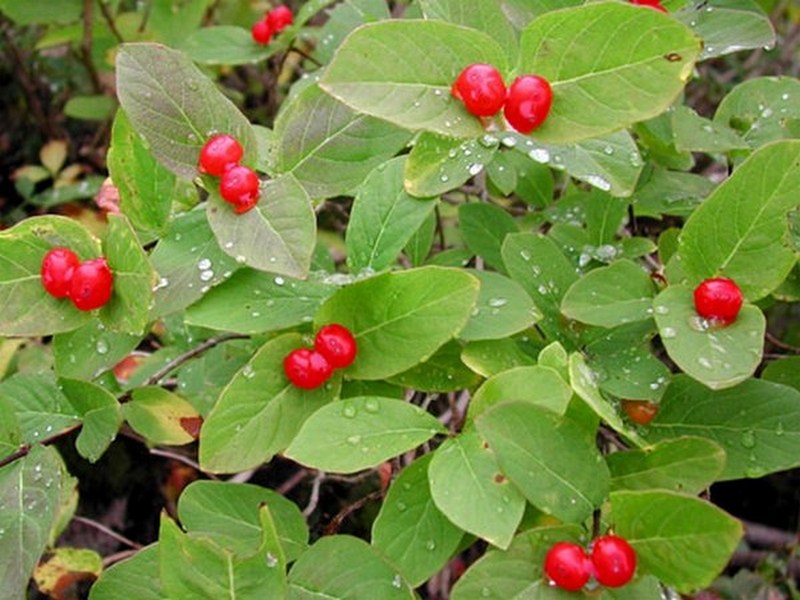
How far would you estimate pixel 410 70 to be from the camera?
0.91 meters

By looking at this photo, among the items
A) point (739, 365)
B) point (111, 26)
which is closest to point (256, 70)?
point (111, 26)

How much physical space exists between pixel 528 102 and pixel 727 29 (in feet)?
1.40

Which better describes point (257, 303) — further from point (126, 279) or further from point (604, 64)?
point (604, 64)

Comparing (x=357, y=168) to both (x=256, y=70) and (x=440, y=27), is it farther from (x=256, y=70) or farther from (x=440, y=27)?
(x=256, y=70)

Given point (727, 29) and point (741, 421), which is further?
point (727, 29)

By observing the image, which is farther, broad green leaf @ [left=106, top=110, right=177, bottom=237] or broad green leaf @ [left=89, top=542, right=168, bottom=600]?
broad green leaf @ [left=106, top=110, right=177, bottom=237]

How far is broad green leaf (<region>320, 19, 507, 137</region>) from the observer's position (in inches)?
34.6

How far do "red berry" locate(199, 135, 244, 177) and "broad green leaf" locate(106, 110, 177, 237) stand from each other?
9cm

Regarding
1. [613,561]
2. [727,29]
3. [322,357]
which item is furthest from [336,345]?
[727,29]

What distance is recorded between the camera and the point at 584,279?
1.01m

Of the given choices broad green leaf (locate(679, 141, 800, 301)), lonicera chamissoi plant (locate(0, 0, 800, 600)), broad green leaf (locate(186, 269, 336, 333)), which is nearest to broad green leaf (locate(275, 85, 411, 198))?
lonicera chamissoi plant (locate(0, 0, 800, 600))

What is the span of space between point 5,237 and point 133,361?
2.64 feet

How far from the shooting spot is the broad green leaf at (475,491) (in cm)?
83

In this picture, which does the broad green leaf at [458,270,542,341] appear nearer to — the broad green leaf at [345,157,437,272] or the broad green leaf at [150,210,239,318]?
the broad green leaf at [345,157,437,272]
